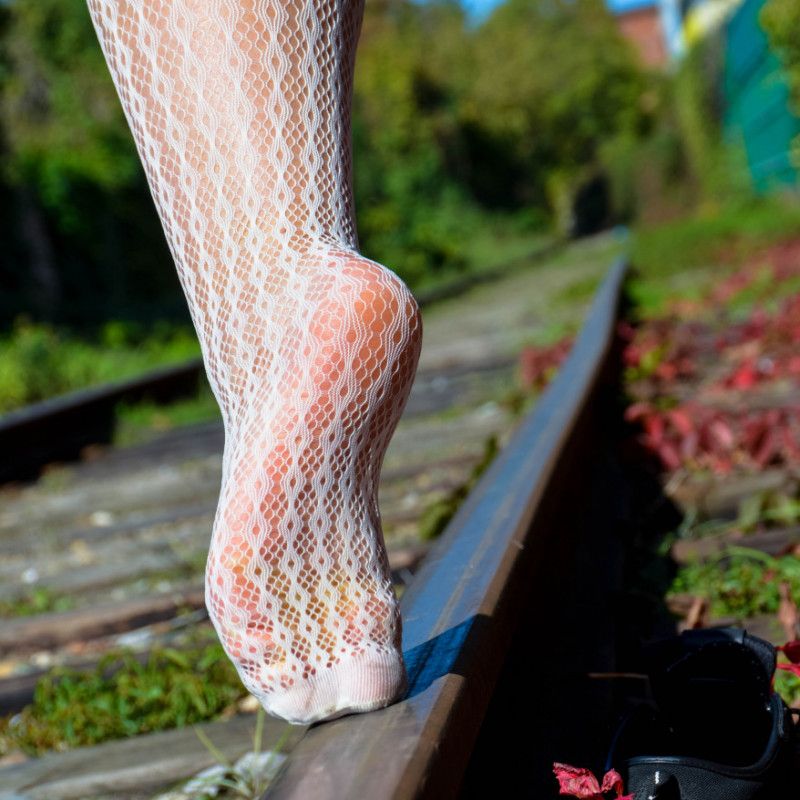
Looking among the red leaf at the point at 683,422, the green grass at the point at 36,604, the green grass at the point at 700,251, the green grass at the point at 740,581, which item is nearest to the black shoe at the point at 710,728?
the green grass at the point at 740,581

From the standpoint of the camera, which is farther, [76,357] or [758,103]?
[758,103]

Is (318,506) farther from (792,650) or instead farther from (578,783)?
(792,650)

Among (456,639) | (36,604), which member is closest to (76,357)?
(36,604)

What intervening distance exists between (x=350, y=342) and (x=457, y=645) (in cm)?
40

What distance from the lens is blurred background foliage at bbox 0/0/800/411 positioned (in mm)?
12727

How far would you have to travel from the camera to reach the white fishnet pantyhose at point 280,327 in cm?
107

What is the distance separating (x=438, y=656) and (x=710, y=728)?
12.8 inches

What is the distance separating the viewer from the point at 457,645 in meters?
1.28

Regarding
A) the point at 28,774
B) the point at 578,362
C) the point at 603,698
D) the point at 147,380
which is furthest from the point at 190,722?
the point at 147,380

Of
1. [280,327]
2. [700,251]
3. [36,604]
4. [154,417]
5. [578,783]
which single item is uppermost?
[280,327]

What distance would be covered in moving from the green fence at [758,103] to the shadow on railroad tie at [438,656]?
13.2 metres

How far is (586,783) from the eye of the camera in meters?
1.08

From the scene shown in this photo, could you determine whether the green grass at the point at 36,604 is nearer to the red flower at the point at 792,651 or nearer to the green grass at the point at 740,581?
the green grass at the point at 740,581

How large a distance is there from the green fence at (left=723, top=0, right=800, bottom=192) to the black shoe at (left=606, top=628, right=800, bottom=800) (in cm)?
1309
